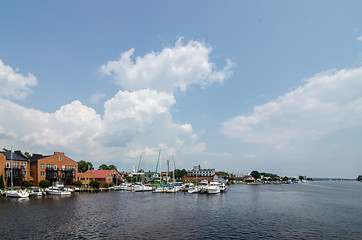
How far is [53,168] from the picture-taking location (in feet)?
333

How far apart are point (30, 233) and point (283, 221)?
40.5 m

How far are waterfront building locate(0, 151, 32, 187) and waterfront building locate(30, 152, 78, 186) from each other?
320 cm

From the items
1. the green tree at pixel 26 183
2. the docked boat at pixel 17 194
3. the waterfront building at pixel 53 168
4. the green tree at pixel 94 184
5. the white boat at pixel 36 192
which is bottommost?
the green tree at pixel 94 184

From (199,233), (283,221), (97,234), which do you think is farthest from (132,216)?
(283,221)

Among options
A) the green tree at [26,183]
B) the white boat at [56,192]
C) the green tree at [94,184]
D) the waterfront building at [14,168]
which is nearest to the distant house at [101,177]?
the green tree at [94,184]

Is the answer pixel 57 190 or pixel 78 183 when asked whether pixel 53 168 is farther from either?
pixel 57 190

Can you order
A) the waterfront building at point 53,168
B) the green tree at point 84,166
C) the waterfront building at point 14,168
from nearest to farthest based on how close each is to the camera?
the waterfront building at point 14,168, the waterfront building at point 53,168, the green tree at point 84,166

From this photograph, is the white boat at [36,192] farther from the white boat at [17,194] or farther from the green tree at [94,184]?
the green tree at [94,184]

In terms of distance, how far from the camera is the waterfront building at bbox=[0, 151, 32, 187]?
85750mm

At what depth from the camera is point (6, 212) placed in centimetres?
4662

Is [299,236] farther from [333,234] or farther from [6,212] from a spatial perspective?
[6,212]

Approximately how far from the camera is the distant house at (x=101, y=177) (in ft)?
390

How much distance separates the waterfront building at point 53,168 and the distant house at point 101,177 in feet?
26.2

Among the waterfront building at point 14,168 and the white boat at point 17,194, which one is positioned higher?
the waterfront building at point 14,168
